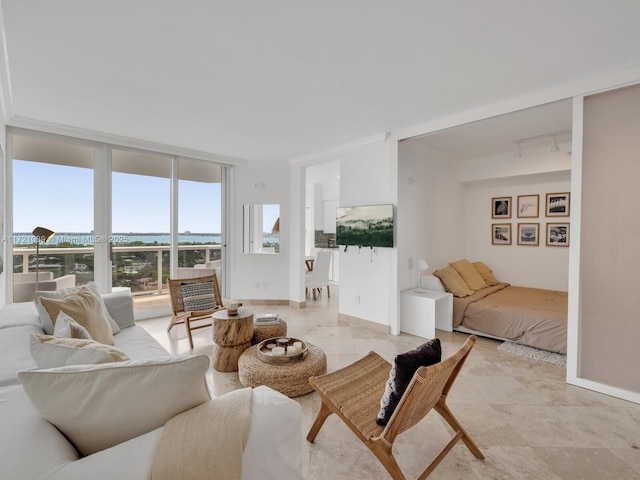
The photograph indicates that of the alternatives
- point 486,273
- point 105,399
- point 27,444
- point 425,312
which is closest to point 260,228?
point 425,312

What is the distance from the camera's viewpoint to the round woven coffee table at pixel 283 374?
7.57 feet

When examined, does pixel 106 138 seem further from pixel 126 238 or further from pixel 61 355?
pixel 61 355

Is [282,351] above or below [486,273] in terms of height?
below

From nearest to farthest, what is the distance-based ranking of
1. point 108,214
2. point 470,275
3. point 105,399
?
point 105,399, point 108,214, point 470,275

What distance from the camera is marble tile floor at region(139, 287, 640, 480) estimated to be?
5.56ft

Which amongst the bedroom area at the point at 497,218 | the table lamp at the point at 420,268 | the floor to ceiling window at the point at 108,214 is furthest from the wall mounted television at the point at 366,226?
the floor to ceiling window at the point at 108,214

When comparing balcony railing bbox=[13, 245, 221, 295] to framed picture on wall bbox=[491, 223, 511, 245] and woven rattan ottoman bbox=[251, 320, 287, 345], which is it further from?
framed picture on wall bbox=[491, 223, 511, 245]

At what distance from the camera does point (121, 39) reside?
6.62 ft

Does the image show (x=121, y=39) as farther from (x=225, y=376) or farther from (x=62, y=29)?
(x=225, y=376)

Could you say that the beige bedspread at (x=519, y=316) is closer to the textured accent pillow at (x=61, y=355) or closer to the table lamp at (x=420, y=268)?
the table lamp at (x=420, y=268)

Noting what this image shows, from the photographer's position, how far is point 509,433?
6.54 ft

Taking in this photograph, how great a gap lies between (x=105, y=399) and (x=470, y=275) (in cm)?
480

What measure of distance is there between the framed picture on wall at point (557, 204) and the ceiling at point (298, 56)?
1926 millimetres

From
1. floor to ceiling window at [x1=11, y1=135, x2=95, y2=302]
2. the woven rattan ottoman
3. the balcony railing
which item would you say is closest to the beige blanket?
the woven rattan ottoman
